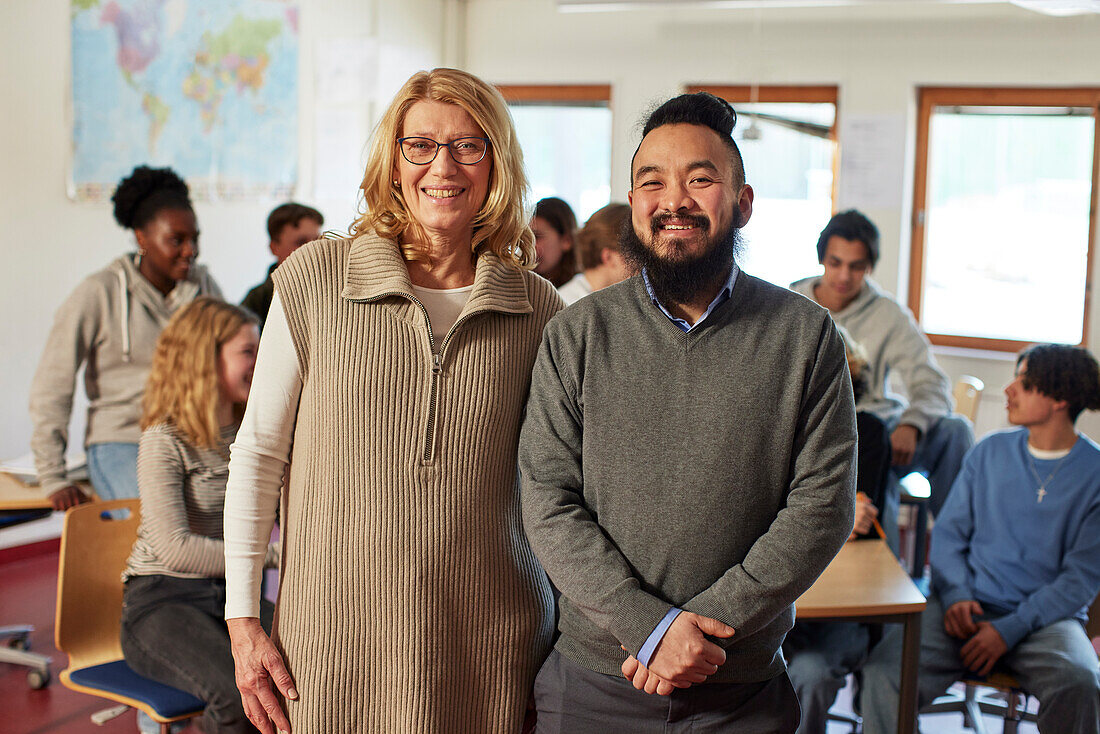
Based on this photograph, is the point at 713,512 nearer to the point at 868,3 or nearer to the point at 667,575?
the point at 667,575

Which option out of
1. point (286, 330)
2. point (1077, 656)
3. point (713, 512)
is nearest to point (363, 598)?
point (286, 330)

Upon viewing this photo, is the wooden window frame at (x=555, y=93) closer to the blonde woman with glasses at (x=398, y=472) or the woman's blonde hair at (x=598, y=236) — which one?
the woman's blonde hair at (x=598, y=236)

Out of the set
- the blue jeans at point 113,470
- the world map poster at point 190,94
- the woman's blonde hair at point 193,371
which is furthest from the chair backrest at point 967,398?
the world map poster at point 190,94

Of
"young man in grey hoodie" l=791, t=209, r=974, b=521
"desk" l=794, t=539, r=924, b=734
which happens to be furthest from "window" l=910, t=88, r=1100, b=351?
"desk" l=794, t=539, r=924, b=734

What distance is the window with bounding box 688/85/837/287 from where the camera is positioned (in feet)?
20.3

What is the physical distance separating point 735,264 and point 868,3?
4.95m

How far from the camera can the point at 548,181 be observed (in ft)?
23.1

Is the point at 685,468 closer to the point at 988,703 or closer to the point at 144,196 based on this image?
the point at 988,703

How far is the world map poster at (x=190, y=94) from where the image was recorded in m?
4.68

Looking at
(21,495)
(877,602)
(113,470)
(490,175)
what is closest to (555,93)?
(113,470)

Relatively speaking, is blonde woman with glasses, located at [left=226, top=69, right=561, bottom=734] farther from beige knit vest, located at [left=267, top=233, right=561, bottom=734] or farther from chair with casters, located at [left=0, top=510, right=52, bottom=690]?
chair with casters, located at [left=0, top=510, right=52, bottom=690]

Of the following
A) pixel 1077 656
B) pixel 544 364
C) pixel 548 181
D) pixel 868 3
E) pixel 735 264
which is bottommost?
pixel 1077 656

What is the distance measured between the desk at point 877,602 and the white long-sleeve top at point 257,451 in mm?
1205

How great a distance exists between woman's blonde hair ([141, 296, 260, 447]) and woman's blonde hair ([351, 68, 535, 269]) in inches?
44.6
